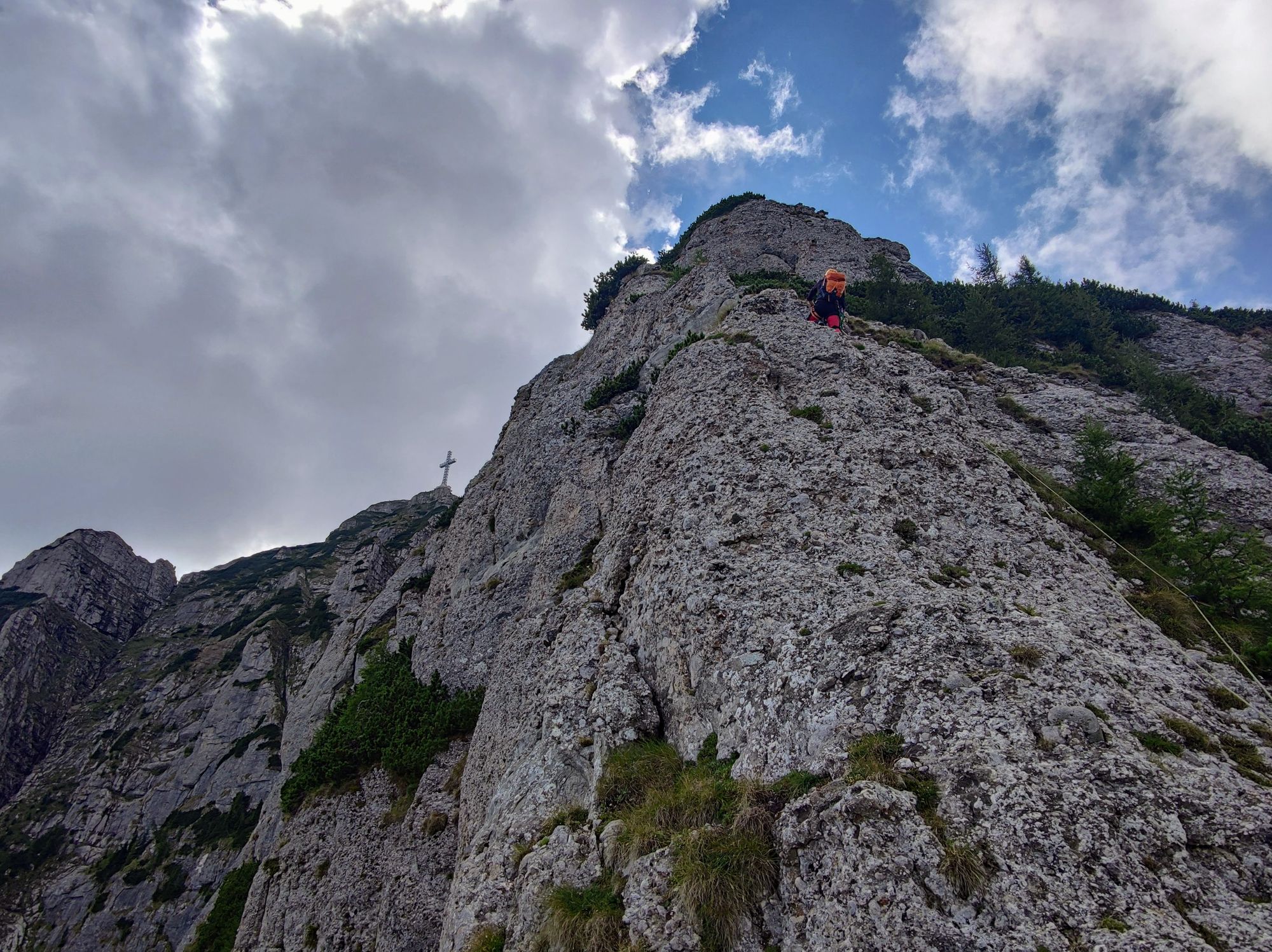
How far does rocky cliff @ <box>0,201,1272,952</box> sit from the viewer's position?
21.5ft

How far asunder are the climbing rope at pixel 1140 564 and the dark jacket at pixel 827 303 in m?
8.69

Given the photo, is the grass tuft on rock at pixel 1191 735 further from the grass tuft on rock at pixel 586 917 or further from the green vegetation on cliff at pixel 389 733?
the green vegetation on cliff at pixel 389 733

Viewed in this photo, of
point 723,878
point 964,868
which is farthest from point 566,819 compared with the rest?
point 964,868

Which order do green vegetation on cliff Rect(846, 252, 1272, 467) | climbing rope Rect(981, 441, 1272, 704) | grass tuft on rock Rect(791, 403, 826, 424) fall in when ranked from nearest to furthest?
climbing rope Rect(981, 441, 1272, 704)
grass tuft on rock Rect(791, 403, 826, 424)
green vegetation on cliff Rect(846, 252, 1272, 467)

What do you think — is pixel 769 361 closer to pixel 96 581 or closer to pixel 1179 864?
pixel 1179 864

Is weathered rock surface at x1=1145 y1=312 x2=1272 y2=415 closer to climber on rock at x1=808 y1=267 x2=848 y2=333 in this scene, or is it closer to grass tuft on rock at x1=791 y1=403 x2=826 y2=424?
climber on rock at x1=808 y1=267 x2=848 y2=333

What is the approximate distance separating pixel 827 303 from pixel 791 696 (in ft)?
63.3

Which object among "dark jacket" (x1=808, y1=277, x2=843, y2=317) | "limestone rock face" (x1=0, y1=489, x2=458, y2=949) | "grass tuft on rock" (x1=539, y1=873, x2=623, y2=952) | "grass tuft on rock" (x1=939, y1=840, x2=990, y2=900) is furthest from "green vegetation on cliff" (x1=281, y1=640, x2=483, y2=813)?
"dark jacket" (x1=808, y1=277, x2=843, y2=317)

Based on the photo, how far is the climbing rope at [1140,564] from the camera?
10.3m

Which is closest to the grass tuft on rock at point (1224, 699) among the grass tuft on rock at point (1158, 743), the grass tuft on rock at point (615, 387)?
the grass tuft on rock at point (1158, 743)

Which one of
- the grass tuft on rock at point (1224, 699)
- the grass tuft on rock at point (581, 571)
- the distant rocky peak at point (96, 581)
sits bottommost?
the grass tuft on rock at point (1224, 699)

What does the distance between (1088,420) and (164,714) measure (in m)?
72.5

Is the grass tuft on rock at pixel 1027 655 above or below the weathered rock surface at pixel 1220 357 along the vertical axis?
below

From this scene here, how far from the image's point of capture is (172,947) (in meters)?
34.2
